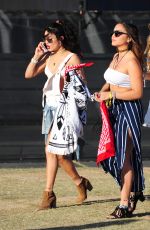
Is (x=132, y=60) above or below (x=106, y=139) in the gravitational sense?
above

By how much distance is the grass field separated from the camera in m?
7.75

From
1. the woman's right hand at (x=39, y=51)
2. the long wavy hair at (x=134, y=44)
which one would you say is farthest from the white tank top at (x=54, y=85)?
the long wavy hair at (x=134, y=44)

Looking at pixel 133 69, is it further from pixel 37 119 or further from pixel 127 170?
pixel 37 119

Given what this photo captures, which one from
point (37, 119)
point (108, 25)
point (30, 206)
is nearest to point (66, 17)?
point (108, 25)

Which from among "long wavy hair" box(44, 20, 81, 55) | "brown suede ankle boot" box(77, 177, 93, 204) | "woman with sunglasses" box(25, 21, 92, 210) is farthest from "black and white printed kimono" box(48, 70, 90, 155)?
"brown suede ankle boot" box(77, 177, 93, 204)

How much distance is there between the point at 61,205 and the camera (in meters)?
8.78

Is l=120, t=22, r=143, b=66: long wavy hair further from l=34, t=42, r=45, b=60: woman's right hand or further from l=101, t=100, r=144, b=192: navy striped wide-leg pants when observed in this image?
l=34, t=42, r=45, b=60: woman's right hand

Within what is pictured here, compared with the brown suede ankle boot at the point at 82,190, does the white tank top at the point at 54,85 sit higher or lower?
higher

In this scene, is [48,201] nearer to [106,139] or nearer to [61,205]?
[61,205]

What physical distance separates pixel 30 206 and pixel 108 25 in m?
9.98

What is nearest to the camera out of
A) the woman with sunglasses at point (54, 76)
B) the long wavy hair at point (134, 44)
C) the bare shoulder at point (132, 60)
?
the bare shoulder at point (132, 60)

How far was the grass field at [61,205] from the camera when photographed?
775cm

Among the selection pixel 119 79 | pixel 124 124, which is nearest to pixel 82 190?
pixel 124 124

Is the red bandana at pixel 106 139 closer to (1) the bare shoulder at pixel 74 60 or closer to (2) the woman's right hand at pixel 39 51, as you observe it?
(1) the bare shoulder at pixel 74 60
